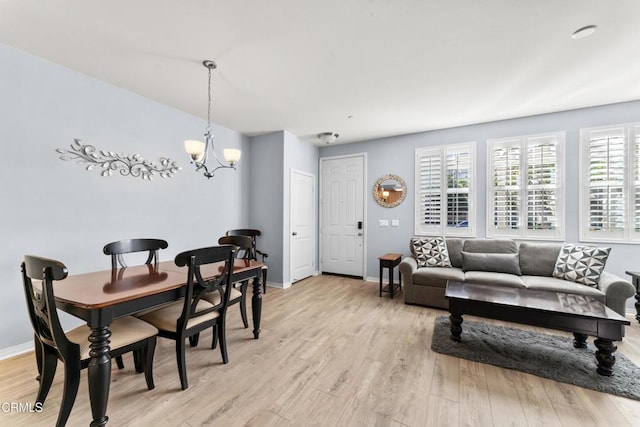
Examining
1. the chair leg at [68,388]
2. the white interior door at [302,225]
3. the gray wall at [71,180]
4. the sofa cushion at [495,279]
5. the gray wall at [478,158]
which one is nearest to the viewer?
the chair leg at [68,388]

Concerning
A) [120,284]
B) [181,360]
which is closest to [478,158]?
[181,360]

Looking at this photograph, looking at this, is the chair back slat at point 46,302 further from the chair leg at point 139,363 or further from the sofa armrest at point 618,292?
the sofa armrest at point 618,292

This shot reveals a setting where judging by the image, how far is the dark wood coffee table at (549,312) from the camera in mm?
2045

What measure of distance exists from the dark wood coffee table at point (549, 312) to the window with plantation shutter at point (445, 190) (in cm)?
168

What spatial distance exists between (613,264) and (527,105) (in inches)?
94.0

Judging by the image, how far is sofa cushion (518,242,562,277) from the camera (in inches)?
138

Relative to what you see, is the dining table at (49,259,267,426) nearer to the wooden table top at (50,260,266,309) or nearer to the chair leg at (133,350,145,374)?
the wooden table top at (50,260,266,309)

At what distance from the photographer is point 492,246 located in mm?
3861

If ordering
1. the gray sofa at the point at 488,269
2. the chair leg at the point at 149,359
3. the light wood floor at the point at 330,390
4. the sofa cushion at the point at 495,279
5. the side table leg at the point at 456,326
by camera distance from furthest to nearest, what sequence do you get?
the gray sofa at the point at 488,269 < the sofa cushion at the point at 495,279 < the side table leg at the point at 456,326 < the chair leg at the point at 149,359 < the light wood floor at the point at 330,390

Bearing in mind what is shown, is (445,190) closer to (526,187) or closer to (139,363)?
(526,187)

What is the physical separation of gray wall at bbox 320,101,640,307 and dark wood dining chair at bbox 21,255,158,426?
13.0 feet

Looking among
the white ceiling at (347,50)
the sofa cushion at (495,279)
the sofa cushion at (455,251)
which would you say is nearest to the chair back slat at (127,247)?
the white ceiling at (347,50)

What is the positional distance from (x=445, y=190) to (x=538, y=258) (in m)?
1.59

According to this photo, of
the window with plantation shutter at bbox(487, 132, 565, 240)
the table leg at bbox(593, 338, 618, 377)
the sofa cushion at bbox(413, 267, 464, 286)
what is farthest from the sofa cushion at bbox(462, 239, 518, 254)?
the table leg at bbox(593, 338, 618, 377)
